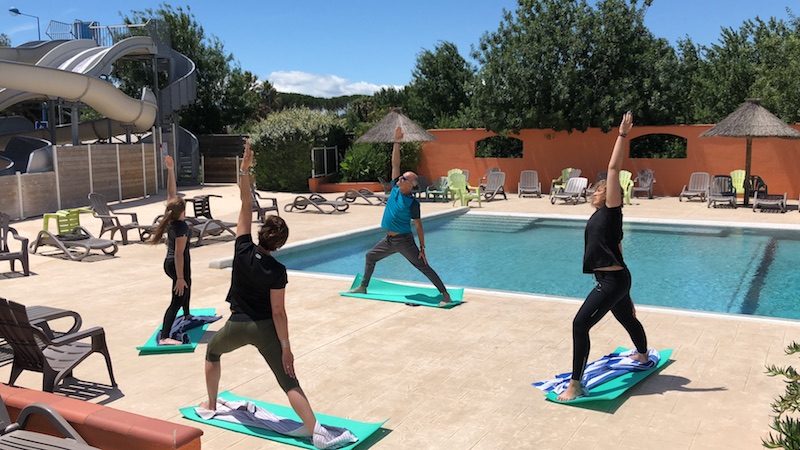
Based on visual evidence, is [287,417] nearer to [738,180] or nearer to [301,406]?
[301,406]

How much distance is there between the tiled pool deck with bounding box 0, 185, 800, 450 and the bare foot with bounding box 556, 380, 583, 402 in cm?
8

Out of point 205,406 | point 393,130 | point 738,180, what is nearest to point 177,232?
point 205,406

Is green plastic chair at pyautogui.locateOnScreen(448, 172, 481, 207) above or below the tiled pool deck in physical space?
above

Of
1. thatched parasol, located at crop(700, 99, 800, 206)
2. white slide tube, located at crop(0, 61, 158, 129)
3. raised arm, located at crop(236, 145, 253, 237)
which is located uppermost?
white slide tube, located at crop(0, 61, 158, 129)

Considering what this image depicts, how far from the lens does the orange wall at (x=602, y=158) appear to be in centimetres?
1972

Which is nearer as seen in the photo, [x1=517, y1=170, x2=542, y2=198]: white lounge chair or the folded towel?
the folded towel

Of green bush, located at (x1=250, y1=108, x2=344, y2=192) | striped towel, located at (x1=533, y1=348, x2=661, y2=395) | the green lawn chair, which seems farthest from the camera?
green bush, located at (x1=250, y1=108, x2=344, y2=192)

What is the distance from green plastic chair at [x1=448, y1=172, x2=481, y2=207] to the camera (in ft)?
62.5

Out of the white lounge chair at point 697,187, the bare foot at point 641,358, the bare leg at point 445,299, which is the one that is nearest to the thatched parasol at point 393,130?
the white lounge chair at point 697,187

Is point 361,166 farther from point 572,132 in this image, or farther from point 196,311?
point 196,311

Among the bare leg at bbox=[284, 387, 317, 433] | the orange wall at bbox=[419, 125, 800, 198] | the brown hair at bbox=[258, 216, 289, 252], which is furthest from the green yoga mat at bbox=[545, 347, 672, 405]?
the orange wall at bbox=[419, 125, 800, 198]

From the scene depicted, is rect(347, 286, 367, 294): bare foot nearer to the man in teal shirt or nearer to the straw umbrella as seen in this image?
the man in teal shirt

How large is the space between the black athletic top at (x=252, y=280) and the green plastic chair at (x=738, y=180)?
60.0ft

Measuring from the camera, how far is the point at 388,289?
8500 mm
